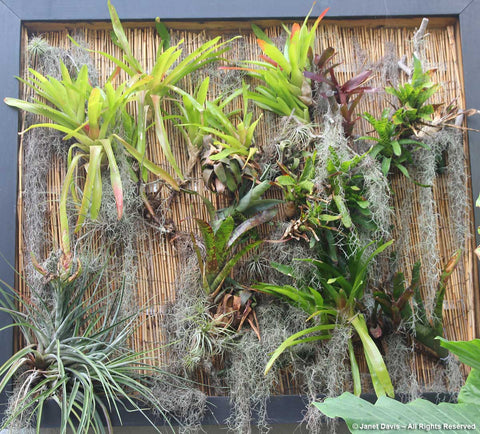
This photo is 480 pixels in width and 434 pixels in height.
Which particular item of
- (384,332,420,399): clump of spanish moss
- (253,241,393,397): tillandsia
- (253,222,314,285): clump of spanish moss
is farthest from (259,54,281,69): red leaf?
(384,332,420,399): clump of spanish moss

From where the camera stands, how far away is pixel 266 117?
1930 mm

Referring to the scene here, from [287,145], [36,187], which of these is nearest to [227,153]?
[287,145]

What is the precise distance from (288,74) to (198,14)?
46cm

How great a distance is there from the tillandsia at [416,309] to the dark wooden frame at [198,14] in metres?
0.24

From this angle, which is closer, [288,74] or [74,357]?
[74,357]

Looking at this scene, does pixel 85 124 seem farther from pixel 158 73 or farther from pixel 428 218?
pixel 428 218

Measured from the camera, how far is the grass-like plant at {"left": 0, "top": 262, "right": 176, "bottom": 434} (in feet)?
4.95

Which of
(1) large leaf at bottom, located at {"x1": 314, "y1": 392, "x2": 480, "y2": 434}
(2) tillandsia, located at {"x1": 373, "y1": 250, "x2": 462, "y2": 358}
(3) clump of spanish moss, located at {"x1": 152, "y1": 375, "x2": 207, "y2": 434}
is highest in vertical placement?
(2) tillandsia, located at {"x1": 373, "y1": 250, "x2": 462, "y2": 358}

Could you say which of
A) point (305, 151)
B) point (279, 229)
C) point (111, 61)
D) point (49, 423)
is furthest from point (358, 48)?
point (49, 423)

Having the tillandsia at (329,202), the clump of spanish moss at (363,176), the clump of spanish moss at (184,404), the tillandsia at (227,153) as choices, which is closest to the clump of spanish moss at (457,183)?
the clump of spanish moss at (363,176)

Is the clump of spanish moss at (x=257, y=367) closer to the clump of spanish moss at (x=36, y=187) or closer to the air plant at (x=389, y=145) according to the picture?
the air plant at (x=389, y=145)

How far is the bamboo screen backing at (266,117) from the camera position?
1.81 metres

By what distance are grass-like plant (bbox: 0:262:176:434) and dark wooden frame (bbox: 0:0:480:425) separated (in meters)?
0.47

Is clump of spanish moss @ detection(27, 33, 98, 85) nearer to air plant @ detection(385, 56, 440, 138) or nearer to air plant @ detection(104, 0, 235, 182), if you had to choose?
air plant @ detection(104, 0, 235, 182)
